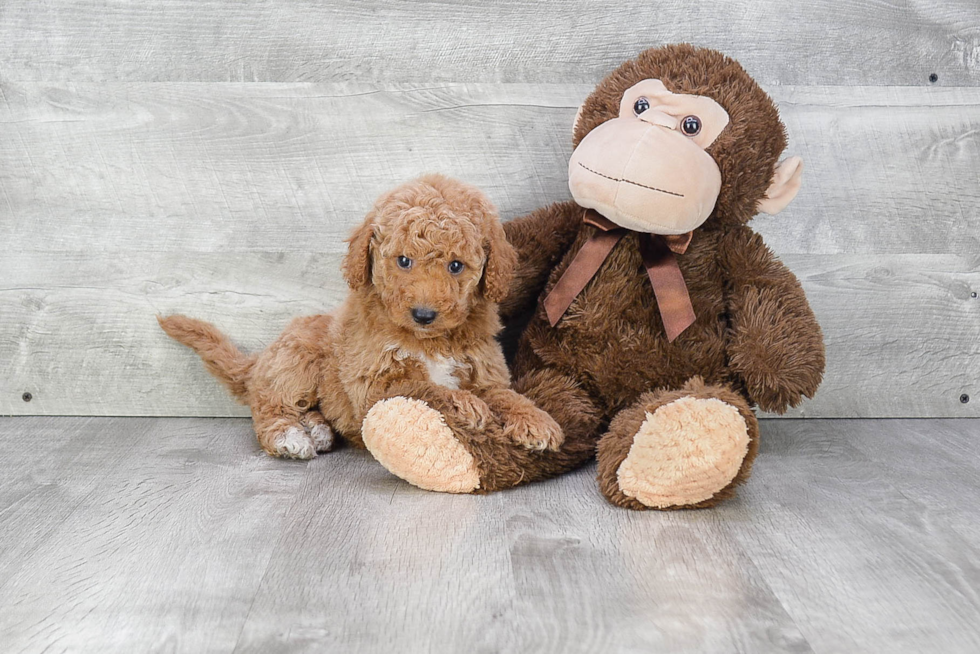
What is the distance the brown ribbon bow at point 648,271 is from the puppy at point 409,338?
0.36 feet

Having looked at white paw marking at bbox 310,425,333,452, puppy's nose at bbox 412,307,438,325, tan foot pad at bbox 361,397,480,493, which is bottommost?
white paw marking at bbox 310,425,333,452

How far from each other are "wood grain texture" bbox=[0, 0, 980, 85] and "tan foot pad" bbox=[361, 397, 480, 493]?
24.5 inches

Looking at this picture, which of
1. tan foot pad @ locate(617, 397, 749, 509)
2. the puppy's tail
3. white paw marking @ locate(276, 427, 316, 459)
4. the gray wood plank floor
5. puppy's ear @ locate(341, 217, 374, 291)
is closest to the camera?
the gray wood plank floor

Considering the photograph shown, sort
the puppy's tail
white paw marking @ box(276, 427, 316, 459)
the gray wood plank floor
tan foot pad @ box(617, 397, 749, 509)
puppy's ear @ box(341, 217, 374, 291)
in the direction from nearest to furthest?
the gray wood plank floor, tan foot pad @ box(617, 397, 749, 509), puppy's ear @ box(341, 217, 374, 291), white paw marking @ box(276, 427, 316, 459), the puppy's tail

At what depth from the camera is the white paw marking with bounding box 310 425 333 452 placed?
4.47 ft

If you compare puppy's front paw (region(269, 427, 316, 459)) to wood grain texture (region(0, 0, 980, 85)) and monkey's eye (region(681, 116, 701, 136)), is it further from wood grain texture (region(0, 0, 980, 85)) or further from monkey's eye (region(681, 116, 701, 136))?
monkey's eye (region(681, 116, 701, 136))

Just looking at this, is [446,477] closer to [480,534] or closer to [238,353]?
[480,534]

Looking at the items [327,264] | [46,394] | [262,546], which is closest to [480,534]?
[262,546]

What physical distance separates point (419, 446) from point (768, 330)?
0.51m

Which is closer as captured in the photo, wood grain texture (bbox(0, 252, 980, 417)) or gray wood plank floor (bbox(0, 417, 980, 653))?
gray wood plank floor (bbox(0, 417, 980, 653))

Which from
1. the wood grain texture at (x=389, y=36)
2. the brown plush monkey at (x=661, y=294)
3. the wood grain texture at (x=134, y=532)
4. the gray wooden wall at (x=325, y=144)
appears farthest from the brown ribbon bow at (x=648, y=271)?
the wood grain texture at (x=134, y=532)

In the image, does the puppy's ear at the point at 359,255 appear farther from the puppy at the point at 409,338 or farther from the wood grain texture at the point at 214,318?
the wood grain texture at the point at 214,318

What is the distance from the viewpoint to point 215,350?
4.82 feet

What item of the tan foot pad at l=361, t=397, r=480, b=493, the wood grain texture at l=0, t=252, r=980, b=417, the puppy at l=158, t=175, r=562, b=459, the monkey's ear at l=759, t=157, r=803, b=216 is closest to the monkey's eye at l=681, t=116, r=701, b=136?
the monkey's ear at l=759, t=157, r=803, b=216
